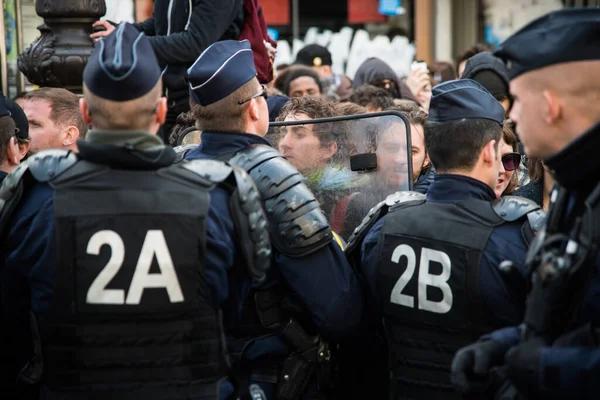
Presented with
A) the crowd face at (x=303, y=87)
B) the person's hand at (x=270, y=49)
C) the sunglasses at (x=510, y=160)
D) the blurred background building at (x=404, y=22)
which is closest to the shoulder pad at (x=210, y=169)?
the sunglasses at (x=510, y=160)

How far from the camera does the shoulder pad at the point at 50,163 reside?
3152 millimetres

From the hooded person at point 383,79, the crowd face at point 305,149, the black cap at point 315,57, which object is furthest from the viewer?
the black cap at point 315,57

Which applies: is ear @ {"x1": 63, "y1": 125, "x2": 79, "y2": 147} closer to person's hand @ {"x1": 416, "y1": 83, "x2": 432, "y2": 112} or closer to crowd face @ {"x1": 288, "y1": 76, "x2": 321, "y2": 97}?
crowd face @ {"x1": 288, "y1": 76, "x2": 321, "y2": 97}

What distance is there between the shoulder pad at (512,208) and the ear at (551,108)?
2.95ft

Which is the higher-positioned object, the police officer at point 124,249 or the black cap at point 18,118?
the black cap at point 18,118

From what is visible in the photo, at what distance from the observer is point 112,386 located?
3047 mm

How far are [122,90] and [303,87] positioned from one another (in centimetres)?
597

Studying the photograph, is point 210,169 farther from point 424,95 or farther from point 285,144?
point 424,95

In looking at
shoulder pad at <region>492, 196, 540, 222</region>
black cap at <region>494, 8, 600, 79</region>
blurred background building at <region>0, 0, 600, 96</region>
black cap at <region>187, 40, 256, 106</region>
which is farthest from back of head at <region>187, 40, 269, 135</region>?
blurred background building at <region>0, 0, 600, 96</region>

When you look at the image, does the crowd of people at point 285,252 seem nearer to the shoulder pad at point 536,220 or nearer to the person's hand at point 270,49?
the shoulder pad at point 536,220

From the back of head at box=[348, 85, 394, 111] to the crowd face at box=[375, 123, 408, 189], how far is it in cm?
220

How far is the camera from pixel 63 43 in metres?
5.93

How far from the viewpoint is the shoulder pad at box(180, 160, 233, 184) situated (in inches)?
126

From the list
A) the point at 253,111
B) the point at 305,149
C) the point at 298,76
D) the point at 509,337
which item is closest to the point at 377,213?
the point at 253,111
